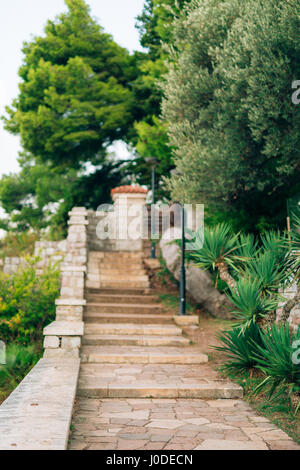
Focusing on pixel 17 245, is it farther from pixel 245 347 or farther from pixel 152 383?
pixel 245 347

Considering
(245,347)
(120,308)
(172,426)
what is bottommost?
(172,426)

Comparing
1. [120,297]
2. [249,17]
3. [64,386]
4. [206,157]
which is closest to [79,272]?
[120,297]

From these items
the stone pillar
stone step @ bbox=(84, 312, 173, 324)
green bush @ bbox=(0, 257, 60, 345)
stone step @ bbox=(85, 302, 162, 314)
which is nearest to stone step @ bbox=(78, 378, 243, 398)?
the stone pillar

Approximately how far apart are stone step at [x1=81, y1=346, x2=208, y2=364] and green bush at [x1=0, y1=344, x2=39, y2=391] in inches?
37.0

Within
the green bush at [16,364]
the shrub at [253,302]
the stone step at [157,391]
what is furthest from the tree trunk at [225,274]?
the green bush at [16,364]

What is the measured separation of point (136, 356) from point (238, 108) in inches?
193

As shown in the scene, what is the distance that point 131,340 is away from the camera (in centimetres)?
791

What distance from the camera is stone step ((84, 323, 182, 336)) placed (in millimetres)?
8367

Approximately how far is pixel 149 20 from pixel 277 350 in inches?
729

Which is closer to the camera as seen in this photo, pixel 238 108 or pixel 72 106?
pixel 238 108

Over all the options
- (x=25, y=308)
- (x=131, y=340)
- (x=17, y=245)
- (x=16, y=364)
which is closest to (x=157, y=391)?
(x=131, y=340)

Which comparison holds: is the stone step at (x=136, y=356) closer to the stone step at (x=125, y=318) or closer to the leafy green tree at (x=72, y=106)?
the stone step at (x=125, y=318)

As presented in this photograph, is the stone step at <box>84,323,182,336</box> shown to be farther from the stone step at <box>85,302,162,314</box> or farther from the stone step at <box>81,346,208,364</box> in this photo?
the stone step at <box>85,302,162,314</box>
